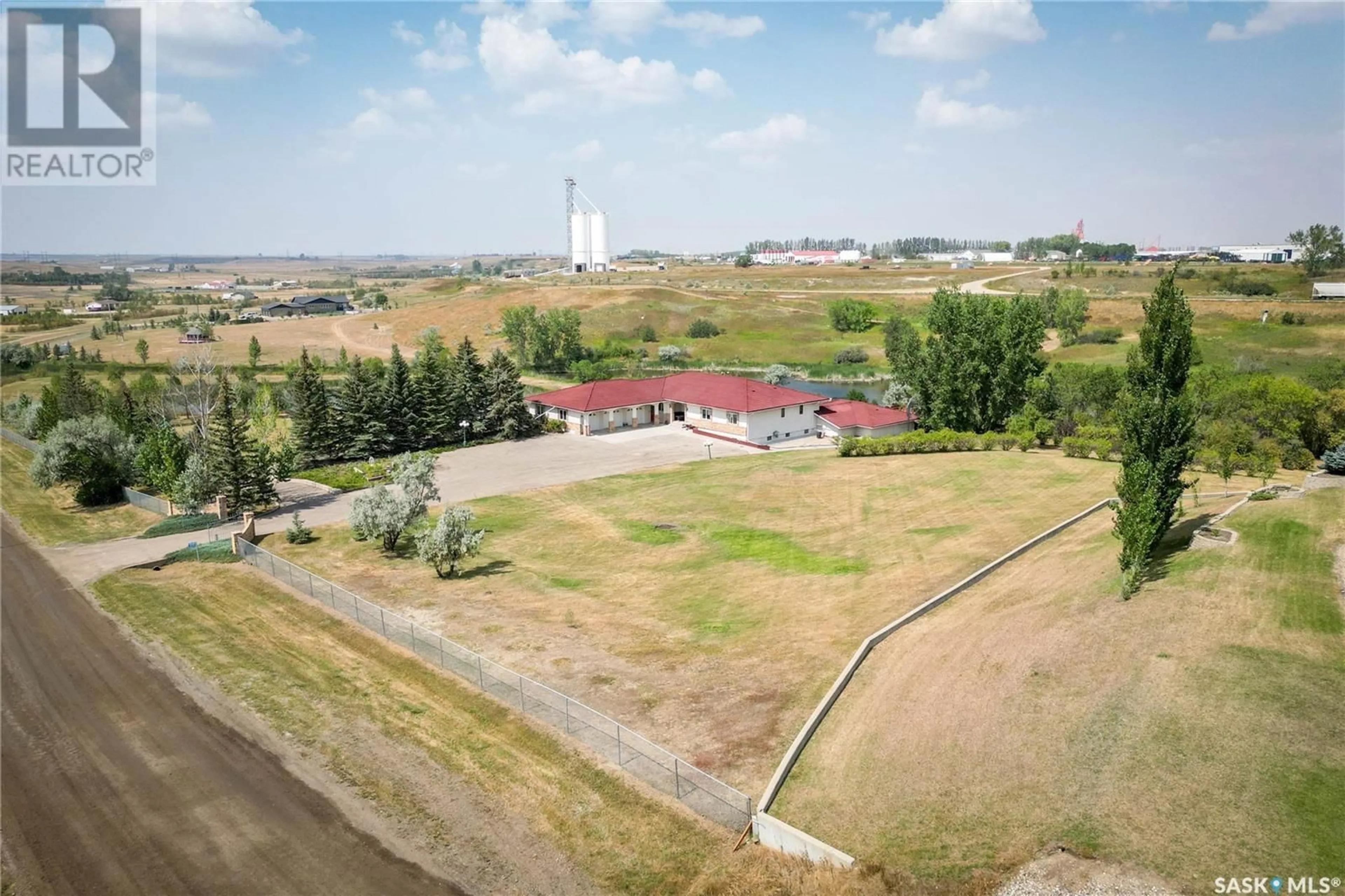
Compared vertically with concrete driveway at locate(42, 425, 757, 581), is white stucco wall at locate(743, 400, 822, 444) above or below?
above

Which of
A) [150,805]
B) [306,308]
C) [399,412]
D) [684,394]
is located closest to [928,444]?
[684,394]

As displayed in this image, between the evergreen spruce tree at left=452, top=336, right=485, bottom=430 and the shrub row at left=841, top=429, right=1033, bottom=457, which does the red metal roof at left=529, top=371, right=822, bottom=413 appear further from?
the shrub row at left=841, top=429, right=1033, bottom=457

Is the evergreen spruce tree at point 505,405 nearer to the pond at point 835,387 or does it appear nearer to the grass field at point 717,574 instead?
the grass field at point 717,574

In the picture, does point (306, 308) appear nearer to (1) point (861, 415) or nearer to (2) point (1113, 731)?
(1) point (861, 415)

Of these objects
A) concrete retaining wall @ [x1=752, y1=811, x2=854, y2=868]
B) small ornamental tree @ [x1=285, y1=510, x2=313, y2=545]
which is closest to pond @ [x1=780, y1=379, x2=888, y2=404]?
small ornamental tree @ [x1=285, y1=510, x2=313, y2=545]

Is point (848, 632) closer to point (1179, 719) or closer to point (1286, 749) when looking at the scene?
point (1179, 719)

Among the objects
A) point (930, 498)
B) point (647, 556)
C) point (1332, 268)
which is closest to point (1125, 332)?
point (1332, 268)
